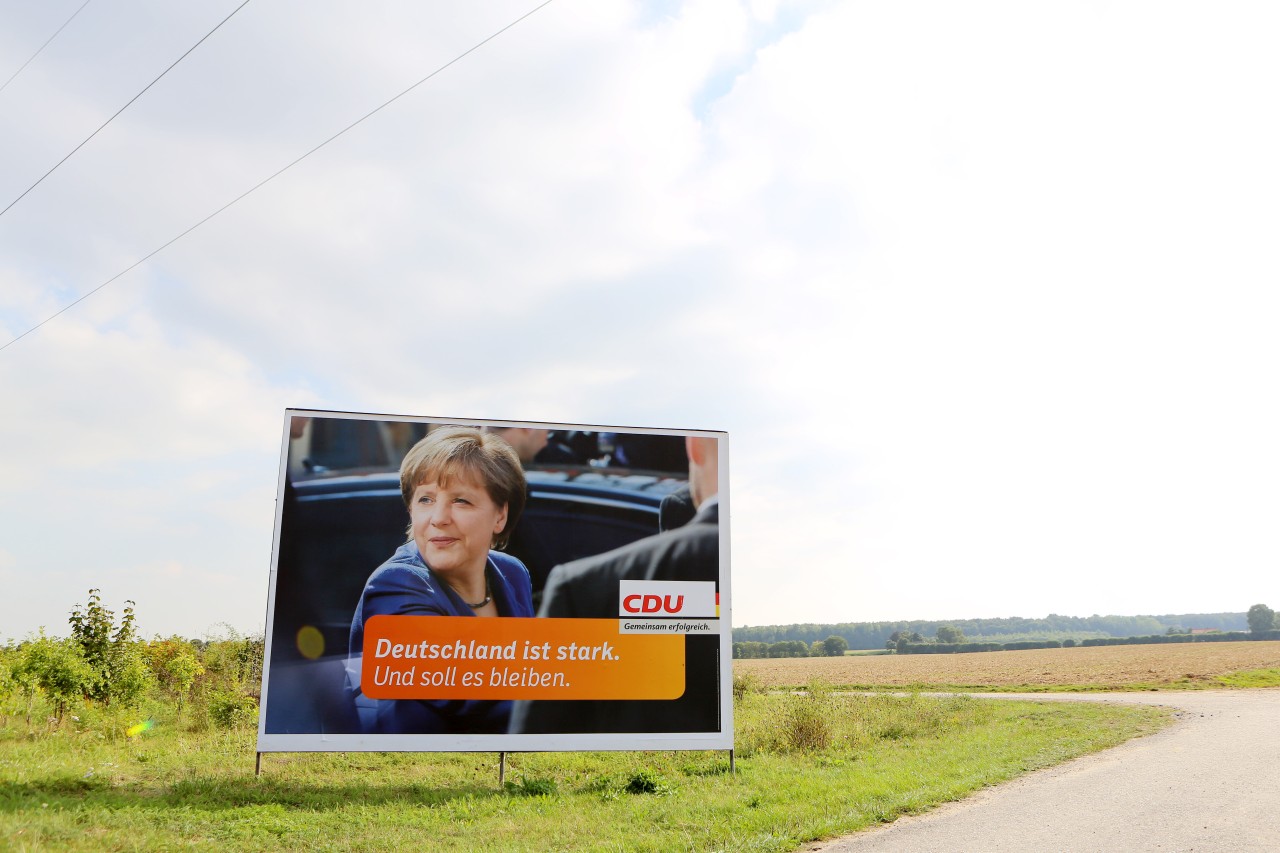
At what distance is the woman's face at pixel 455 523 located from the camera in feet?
39.2

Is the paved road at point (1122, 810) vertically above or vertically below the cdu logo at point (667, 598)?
below

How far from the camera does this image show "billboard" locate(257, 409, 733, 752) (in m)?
11.5

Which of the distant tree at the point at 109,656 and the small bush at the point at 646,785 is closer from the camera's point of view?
the small bush at the point at 646,785

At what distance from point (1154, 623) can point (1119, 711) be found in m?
172

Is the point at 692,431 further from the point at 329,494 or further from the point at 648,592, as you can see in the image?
the point at 329,494

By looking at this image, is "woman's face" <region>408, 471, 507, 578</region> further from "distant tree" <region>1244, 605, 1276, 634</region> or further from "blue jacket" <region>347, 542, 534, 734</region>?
"distant tree" <region>1244, 605, 1276, 634</region>

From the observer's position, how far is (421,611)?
1179 centimetres

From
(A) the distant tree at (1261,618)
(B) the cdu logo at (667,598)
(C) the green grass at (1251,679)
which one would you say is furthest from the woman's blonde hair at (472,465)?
(A) the distant tree at (1261,618)

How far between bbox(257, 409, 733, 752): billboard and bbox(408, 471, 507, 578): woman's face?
29mm

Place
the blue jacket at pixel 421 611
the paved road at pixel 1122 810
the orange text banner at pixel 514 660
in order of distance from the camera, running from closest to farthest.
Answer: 1. the paved road at pixel 1122 810
2. the blue jacket at pixel 421 611
3. the orange text banner at pixel 514 660

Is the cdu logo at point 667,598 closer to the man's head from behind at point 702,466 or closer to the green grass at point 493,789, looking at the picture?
the man's head from behind at point 702,466

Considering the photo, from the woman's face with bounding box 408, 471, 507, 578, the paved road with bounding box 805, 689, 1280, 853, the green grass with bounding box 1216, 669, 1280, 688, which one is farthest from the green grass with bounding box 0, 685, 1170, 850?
the green grass with bounding box 1216, 669, 1280, 688

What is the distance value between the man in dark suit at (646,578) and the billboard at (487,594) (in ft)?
0.07

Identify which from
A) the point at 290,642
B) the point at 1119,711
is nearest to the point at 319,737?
the point at 290,642
